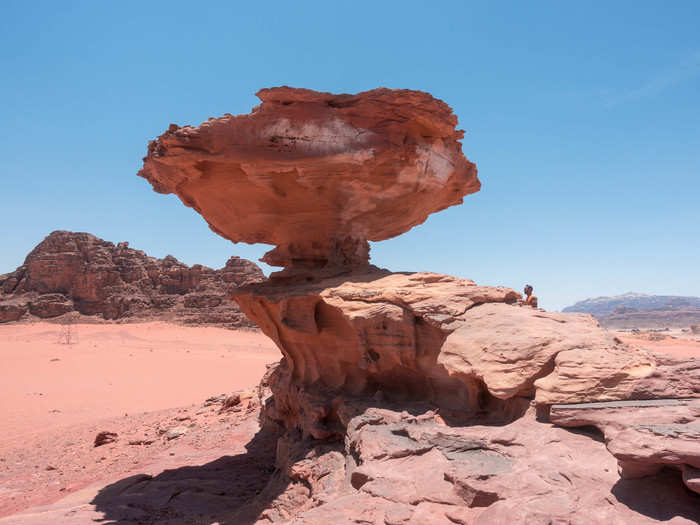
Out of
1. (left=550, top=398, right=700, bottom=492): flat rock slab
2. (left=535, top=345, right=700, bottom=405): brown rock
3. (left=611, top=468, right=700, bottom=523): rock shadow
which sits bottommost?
(left=611, top=468, right=700, bottom=523): rock shadow

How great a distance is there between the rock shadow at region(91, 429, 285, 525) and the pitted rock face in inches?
145

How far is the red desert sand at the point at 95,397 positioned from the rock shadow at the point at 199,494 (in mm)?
1007

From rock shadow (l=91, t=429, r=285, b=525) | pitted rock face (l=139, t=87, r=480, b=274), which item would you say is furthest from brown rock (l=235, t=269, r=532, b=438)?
rock shadow (l=91, t=429, r=285, b=525)

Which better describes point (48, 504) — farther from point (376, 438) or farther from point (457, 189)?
point (457, 189)

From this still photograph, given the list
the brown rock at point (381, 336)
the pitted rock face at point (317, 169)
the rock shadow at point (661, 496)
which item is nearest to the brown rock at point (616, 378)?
the brown rock at point (381, 336)

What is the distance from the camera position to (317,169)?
6.75m

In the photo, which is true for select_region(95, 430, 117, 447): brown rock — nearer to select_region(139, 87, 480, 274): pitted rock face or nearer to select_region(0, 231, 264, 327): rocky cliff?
select_region(139, 87, 480, 274): pitted rock face

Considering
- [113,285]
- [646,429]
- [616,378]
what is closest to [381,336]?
[616,378]

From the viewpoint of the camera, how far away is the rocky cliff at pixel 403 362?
3168 millimetres

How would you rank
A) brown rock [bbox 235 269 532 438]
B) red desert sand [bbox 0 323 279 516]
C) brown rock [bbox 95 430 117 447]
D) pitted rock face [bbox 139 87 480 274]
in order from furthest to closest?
brown rock [bbox 95 430 117 447], red desert sand [bbox 0 323 279 516], pitted rock face [bbox 139 87 480 274], brown rock [bbox 235 269 532 438]

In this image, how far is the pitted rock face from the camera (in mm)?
6465

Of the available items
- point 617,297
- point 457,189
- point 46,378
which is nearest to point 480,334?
point 457,189

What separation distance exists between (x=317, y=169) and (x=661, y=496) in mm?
5513

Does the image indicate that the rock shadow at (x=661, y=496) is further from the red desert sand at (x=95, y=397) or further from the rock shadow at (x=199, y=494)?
the red desert sand at (x=95, y=397)
